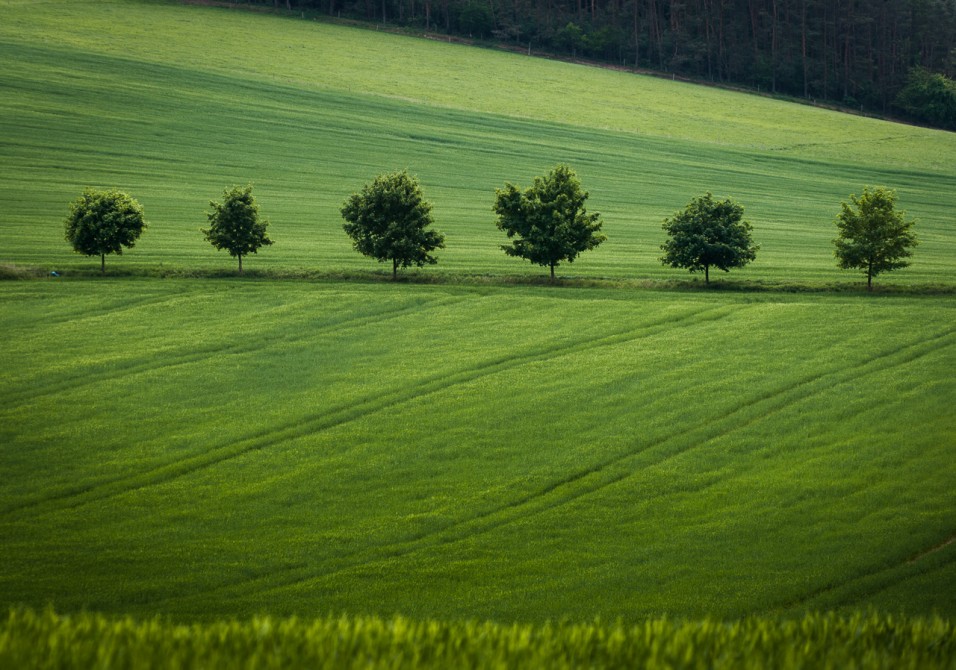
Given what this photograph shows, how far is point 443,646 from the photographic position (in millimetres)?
10336

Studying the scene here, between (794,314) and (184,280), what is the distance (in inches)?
1289

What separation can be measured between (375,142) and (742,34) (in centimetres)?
7405

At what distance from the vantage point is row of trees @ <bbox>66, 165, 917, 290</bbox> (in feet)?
176

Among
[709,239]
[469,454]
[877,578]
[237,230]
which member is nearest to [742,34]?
[709,239]

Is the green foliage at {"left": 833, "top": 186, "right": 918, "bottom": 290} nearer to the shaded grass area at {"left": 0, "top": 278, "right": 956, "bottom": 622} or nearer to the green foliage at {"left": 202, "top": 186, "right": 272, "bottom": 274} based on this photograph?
the shaded grass area at {"left": 0, "top": 278, "right": 956, "bottom": 622}

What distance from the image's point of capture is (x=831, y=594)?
2330 centimetres

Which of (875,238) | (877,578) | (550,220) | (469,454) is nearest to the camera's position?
(877,578)

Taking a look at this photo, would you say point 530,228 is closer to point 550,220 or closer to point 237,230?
point 550,220

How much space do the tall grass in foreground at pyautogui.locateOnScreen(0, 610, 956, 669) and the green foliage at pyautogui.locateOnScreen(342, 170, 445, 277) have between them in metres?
43.7

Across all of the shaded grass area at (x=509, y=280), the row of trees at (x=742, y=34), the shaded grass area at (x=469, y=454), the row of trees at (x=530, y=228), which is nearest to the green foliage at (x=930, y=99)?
the row of trees at (x=742, y=34)

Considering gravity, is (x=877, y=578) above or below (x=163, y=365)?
below

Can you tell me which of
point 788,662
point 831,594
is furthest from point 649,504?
point 788,662

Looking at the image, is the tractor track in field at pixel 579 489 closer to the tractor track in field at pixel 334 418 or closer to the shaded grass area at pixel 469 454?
the shaded grass area at pixel 469 454

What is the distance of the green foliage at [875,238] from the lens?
5391cm
